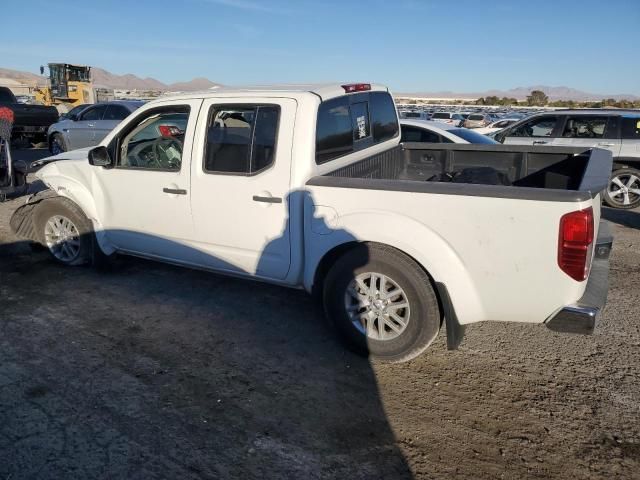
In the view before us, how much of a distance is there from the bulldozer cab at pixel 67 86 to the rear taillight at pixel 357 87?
1021 inches

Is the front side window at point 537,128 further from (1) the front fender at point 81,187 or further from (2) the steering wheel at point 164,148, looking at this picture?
(1) the front fender at point 81,187

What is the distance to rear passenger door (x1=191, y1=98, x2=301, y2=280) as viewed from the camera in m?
3.71

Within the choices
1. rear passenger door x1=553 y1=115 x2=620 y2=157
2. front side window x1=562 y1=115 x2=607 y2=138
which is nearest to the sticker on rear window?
rear passenger door x1=553 y1=115 x2=620 y2=157

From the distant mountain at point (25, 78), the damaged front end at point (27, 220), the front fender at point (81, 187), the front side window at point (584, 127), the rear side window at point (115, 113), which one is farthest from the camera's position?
the distant mountain at point (25, 78)

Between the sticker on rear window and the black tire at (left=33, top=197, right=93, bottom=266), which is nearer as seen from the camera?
the sticker on rear window

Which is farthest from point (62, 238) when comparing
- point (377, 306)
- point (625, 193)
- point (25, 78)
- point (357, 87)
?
point (25, 78)

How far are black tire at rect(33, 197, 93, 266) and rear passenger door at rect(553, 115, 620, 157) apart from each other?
26.5 feet

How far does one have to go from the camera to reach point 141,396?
3180 mm

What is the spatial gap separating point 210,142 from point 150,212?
3.08 ft

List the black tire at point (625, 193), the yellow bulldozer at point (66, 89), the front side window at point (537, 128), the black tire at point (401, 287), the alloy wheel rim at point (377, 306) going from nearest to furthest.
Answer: the black tire at point (401, 287) < the alloy wheel rim at point (377, 306) < the black tire at point (625, 193) < the front side window at point (537, 128) < the yellow bulldozer at point (66, 89)

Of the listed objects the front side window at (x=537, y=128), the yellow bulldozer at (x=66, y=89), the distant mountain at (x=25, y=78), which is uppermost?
the distant mountain at (x=25, y=78)

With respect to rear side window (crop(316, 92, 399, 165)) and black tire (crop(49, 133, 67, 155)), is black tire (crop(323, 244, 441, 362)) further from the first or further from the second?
black tire (crop(49, 133, 67, 155))

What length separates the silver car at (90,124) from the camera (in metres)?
13.6

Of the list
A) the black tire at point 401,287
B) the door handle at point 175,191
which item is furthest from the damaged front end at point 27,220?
the black tire at point 401,287
